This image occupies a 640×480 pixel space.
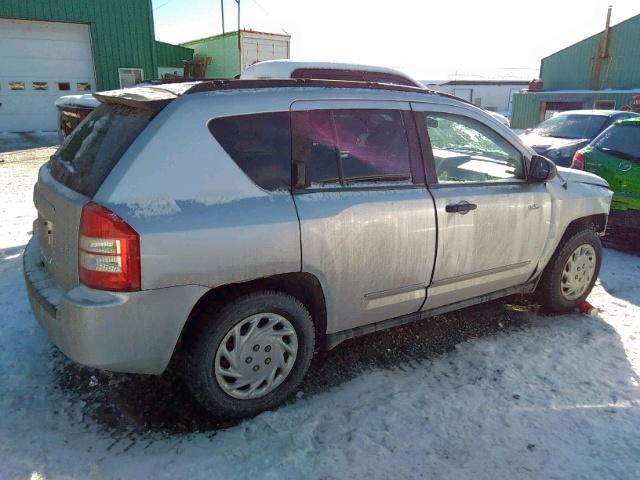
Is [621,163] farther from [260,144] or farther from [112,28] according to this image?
[112,28]

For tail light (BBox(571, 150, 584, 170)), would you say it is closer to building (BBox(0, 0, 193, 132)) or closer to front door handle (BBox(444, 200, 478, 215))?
front door handle (BBox(444, 200, 478, 215))

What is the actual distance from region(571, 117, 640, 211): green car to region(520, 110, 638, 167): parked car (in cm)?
263

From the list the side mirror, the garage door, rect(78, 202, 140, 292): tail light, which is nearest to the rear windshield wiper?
the side mirror

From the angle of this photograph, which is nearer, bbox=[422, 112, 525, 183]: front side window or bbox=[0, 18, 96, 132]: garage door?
bbox=[422, 112, 525, 183]: front side window

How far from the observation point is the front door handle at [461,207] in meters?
3.21

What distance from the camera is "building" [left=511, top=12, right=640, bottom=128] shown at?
2003cm

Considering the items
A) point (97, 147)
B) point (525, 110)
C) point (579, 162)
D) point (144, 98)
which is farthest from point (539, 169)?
point (525, 110)

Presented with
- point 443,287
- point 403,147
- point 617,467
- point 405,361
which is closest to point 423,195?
point 403,147

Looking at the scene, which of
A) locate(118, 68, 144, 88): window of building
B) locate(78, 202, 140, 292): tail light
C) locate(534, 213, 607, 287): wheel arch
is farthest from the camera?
locate(118, 68, 144, 88): window of building

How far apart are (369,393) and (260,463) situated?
34.6 inches

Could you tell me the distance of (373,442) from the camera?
2625mm

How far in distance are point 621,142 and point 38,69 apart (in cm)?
1684

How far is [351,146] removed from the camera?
298 centimetres

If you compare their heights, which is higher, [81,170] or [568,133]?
[81,170]
